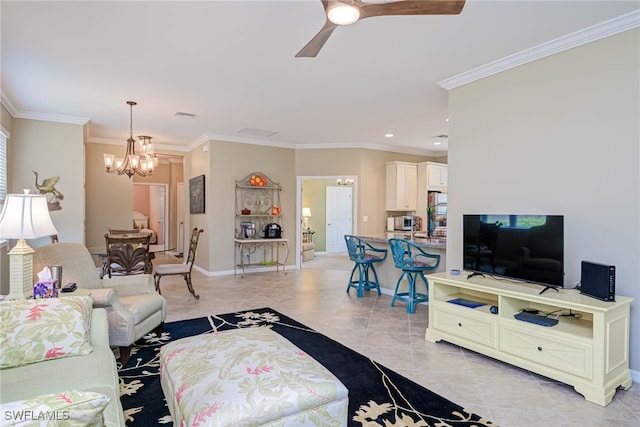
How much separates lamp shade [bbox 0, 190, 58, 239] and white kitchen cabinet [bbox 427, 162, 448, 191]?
7225 millimetres

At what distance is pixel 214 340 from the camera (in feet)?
7.34

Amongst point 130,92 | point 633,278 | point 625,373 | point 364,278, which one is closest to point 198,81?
point 130,92

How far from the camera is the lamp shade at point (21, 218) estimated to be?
7.82ft

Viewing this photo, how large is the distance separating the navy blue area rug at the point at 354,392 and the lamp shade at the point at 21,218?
1.23 m

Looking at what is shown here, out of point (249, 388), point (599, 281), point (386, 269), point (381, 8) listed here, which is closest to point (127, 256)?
point (249, 388)

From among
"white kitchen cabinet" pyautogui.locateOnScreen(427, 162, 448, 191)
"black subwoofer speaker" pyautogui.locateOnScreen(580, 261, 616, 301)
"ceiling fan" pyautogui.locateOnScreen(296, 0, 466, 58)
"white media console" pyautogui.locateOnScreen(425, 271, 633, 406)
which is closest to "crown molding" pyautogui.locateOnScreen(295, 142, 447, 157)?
"white kitchen cabinet" pyautogui.locateOnScreen(427, 162, 448, 191)

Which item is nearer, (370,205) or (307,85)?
(307,85)

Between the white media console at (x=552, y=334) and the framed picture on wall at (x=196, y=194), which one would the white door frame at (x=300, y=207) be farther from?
the white media console at (x=552, y=334)

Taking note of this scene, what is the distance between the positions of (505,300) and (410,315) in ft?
5.18

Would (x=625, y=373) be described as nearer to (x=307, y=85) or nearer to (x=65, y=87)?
(x=307, y=85)

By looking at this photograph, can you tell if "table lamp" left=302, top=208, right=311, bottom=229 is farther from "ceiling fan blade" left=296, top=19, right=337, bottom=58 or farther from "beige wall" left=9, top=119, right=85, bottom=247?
"ceiling fan blade" left=296, top=19, right=337, bottom=58

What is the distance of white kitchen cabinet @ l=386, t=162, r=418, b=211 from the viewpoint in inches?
306

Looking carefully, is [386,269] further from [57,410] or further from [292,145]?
[57,410]

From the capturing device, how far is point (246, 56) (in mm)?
3301
